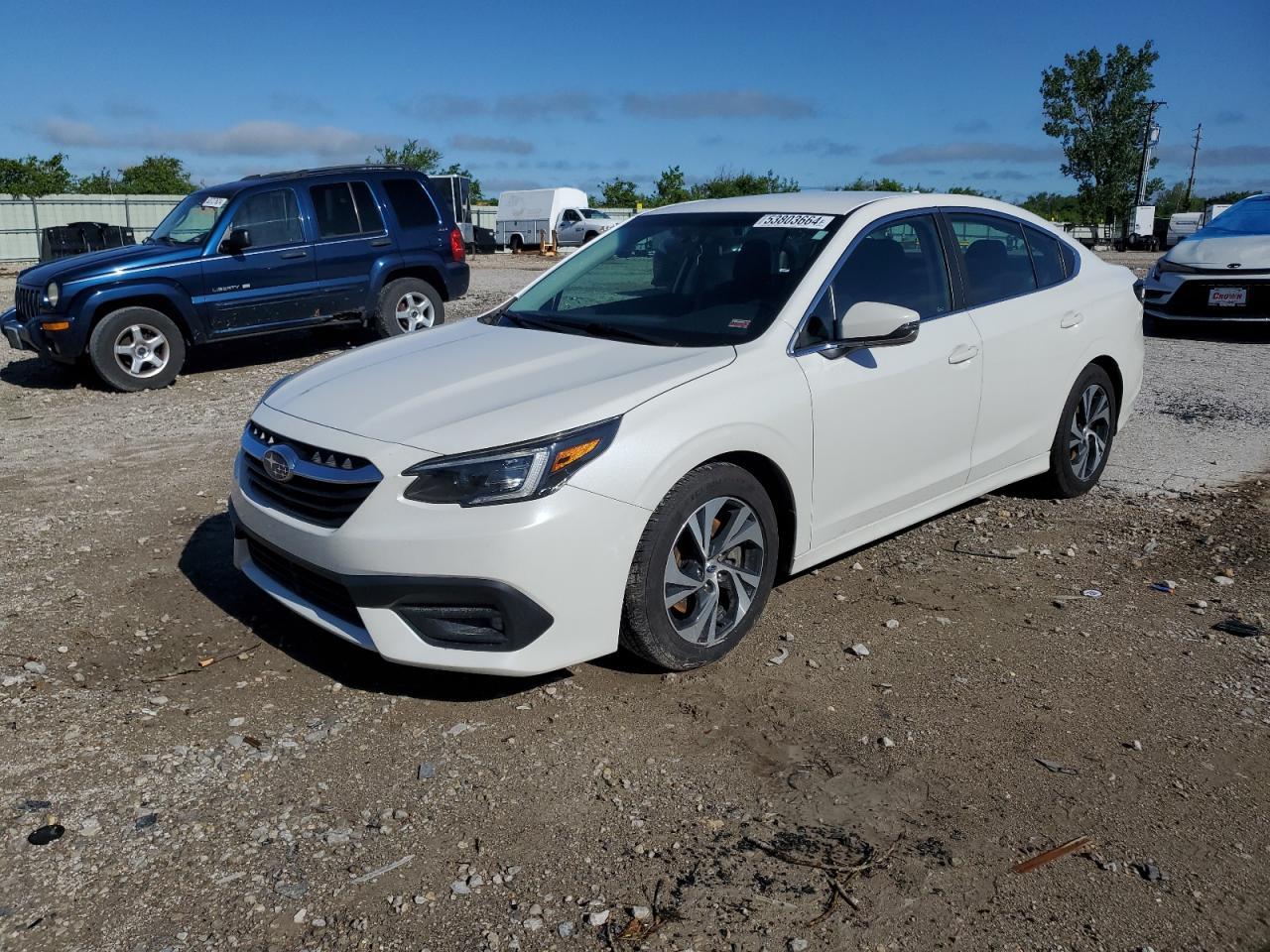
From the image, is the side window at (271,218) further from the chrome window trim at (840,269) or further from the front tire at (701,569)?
the front tire at (701,569)

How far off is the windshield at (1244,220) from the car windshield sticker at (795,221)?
919 centimetres

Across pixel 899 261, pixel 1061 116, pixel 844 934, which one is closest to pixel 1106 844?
pixel 844 934

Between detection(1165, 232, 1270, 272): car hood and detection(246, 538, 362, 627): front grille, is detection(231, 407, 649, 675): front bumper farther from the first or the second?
detection(1165, 232, 1270, 272): car hood

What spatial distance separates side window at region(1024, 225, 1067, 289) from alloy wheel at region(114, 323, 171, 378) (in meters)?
7.77

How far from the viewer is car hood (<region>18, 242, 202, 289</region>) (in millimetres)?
9492

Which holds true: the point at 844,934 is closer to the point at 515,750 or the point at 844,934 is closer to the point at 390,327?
the point at 515,750

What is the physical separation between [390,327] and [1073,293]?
7457 millimetres

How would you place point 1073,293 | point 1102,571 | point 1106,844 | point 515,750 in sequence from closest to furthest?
point 1106,844 < point 515,750 < point 1102,571 < point 1073,293

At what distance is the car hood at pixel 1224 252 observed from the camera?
11078 mm

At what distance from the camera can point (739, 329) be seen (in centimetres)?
412

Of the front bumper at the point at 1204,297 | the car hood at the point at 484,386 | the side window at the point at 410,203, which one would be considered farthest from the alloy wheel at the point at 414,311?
the front bumper at the point at 1204,297

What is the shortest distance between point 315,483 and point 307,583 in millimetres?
381

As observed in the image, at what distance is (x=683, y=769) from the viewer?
3312 mm

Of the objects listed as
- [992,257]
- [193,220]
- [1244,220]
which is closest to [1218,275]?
[1244,220]
